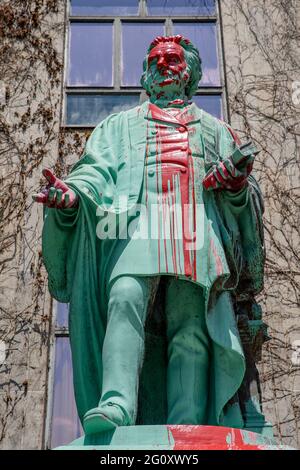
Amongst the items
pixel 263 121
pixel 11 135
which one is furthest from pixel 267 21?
pixel 11 135

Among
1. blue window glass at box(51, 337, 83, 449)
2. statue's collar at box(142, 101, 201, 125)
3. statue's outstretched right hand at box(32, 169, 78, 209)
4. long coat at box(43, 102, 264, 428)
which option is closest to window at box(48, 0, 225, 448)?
blue window glass at box(51, 337, 83, 449)

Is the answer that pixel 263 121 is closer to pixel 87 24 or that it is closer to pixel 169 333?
pixel 87 24

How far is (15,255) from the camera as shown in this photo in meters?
6.59

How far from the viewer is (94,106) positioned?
7574mm

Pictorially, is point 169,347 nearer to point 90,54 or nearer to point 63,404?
point 63,404

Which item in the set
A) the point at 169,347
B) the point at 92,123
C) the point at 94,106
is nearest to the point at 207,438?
the point at 169,347

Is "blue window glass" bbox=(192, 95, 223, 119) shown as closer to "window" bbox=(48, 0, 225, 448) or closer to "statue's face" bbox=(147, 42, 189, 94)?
"window" bbox=(48, 0, 225, 448)

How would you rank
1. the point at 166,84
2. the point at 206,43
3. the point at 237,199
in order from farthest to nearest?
the point at 206,43 → the point at 166,84 → the point at 237,199

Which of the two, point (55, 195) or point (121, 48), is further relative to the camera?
point (121, 48)

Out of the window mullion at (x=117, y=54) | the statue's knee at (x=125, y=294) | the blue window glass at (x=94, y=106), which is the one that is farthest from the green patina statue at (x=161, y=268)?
the window mullion at (x=117, y=54)

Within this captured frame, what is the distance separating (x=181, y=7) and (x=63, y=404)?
4463 mm

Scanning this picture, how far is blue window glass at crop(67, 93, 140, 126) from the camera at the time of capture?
747 cm

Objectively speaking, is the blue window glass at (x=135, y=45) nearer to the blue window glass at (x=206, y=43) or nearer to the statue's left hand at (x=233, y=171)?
the blue window glass at (x=206, y=43)

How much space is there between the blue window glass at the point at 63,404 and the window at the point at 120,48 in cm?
228
